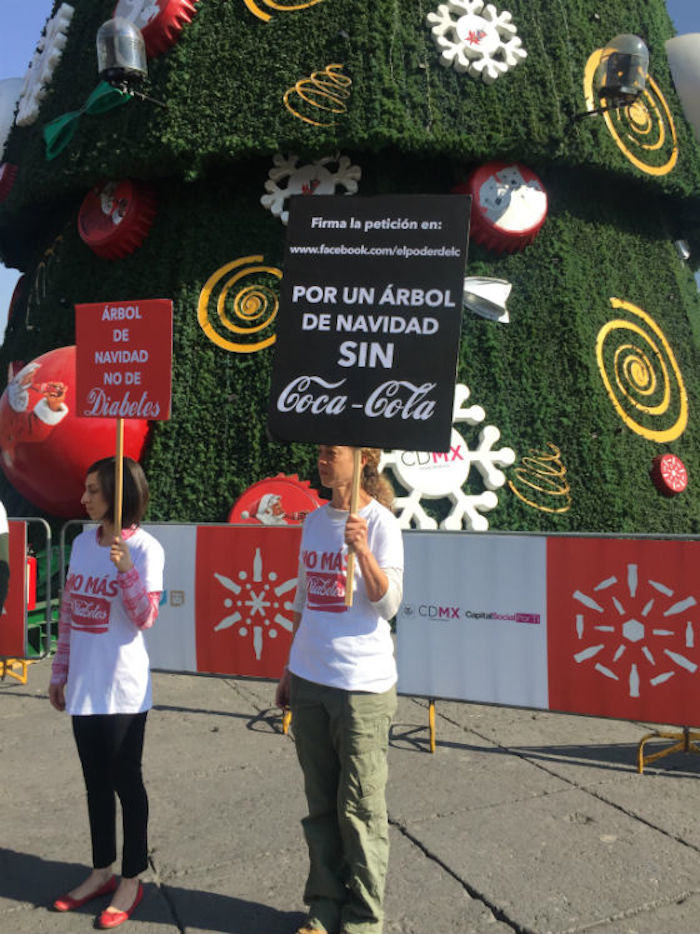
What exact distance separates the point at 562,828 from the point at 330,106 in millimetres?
8720

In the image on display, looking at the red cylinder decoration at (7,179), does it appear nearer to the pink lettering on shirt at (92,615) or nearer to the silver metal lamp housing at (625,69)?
the silver metal lamp housing at (625,69)

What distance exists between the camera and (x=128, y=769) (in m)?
3.11

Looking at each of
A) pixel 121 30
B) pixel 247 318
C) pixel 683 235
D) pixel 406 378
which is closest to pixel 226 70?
pixel 121 30

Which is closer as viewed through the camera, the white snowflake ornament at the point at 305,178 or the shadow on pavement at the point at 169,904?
the shadow on pavement at the point at 169,904

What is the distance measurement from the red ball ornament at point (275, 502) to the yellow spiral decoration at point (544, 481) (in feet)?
8.22

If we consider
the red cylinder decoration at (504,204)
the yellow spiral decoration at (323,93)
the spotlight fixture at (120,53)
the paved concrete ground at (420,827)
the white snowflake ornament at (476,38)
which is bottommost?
the paved concrete ground at (420,827)

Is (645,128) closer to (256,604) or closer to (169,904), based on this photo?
(256,604)

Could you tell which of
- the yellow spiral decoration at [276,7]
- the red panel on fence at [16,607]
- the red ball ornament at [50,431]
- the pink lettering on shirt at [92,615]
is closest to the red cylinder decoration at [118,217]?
the red ball ornament at [50,431]

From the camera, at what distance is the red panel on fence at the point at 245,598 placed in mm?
6113

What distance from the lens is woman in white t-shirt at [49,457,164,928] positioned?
10.1 feet

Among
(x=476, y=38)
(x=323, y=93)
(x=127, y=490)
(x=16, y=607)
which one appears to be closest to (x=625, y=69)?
(x=476, y=38)

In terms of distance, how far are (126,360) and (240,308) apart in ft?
20.8

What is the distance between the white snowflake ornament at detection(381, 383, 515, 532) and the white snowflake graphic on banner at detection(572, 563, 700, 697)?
4.38 metres

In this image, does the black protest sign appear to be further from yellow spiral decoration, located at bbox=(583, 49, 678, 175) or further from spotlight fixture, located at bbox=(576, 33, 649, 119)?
yellow spiral decoration, located at bbox=(583, 49, 678, 175)
